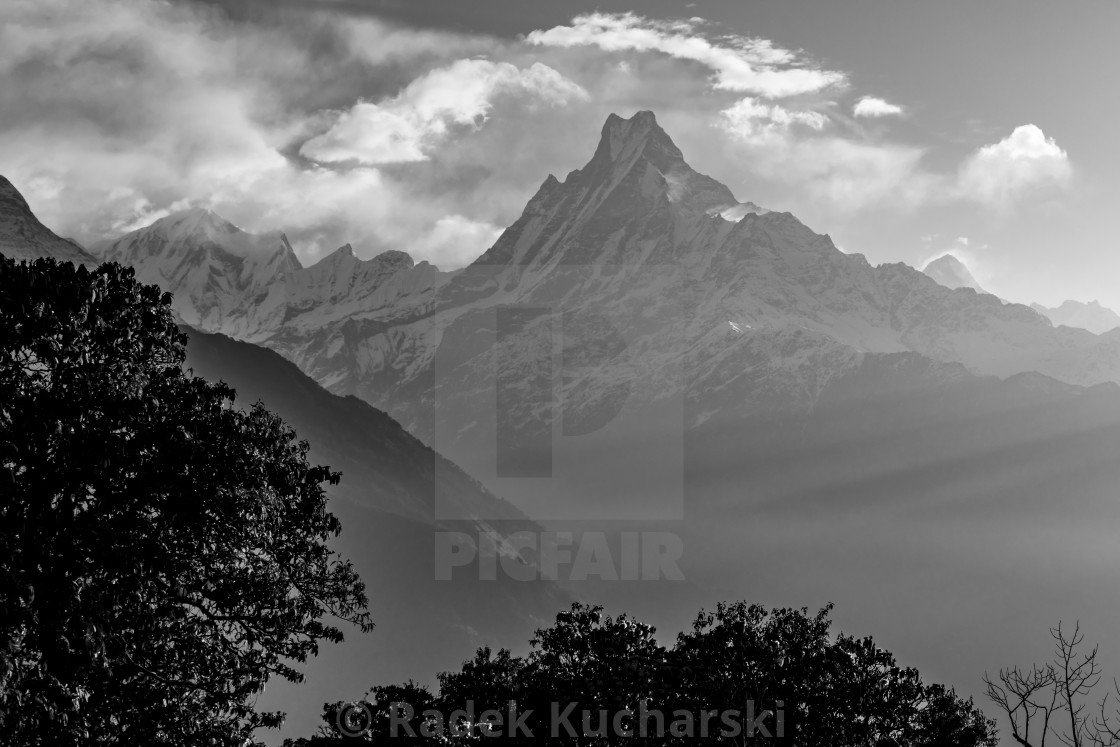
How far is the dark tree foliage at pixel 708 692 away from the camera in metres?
38.3

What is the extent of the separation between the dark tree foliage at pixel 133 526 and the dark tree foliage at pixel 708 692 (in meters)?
18.5

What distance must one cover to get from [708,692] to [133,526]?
24.5 metres

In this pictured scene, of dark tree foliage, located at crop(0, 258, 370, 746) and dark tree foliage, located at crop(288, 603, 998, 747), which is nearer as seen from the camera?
dark tree foliage, located at crop(0, 258, 370, 746)

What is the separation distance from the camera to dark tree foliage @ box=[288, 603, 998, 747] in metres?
38.3

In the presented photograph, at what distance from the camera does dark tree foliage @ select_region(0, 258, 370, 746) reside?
18.9 m

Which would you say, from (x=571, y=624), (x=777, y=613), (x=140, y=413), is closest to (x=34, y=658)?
(x=140, y=413)

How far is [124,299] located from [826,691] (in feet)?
103

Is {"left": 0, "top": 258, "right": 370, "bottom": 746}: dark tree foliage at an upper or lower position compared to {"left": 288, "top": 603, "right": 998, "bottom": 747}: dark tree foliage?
upper

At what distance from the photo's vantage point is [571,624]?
44.8 metres

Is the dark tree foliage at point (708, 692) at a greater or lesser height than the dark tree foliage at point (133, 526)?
lesser

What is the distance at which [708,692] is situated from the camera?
38.2 metres

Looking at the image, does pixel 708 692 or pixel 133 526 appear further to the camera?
pixel 708 692

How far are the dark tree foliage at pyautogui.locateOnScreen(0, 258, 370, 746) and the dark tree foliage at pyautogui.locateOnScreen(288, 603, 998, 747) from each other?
1851cm

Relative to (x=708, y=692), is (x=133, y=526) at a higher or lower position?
higher
